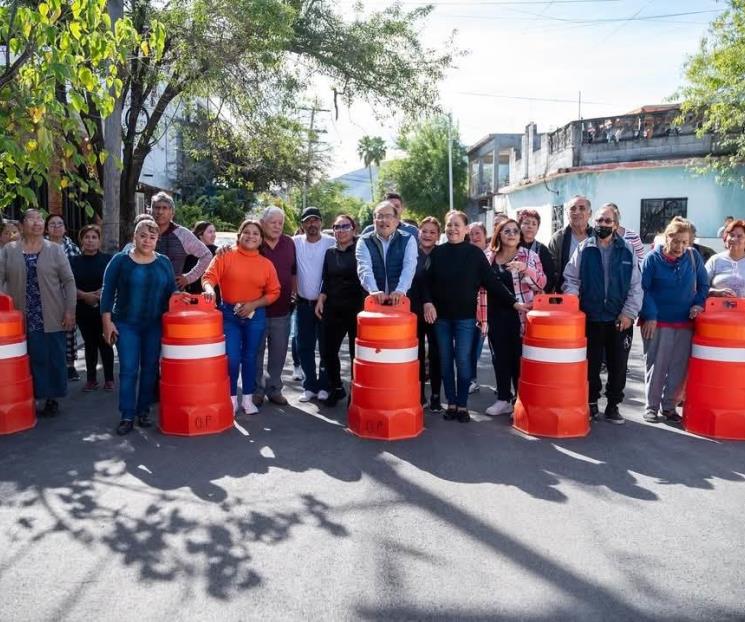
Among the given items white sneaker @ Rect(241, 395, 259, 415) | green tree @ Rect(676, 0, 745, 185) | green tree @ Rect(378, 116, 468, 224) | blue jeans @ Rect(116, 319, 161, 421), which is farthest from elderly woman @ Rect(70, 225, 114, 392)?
green tree @ Rect(378, 116, 468, 224)

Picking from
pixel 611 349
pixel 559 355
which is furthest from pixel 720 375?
pixel 559 355

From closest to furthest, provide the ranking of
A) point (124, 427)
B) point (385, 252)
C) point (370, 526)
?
1. point (370, 526)
2. point (124, 427)
3. point (385, 252)

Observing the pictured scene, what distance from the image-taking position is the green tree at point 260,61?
36.2 ft

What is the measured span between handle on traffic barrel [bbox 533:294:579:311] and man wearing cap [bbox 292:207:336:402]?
7.55 feet

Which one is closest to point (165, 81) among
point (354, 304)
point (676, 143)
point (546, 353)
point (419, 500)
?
point (354, 304)

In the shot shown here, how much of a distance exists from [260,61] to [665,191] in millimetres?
15521

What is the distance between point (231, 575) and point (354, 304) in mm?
3860

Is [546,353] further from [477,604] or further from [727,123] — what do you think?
[727,123]

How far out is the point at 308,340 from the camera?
7.39 meters

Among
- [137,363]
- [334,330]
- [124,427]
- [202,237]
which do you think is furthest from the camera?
[202,237]

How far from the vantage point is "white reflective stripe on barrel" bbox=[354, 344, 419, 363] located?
5.94 meters

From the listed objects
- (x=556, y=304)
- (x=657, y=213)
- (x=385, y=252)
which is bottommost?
(x=556, y=304)

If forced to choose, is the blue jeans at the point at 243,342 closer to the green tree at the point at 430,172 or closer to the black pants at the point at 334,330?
the black pants at the point at 334,330

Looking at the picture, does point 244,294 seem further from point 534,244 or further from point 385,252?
point 534,244
